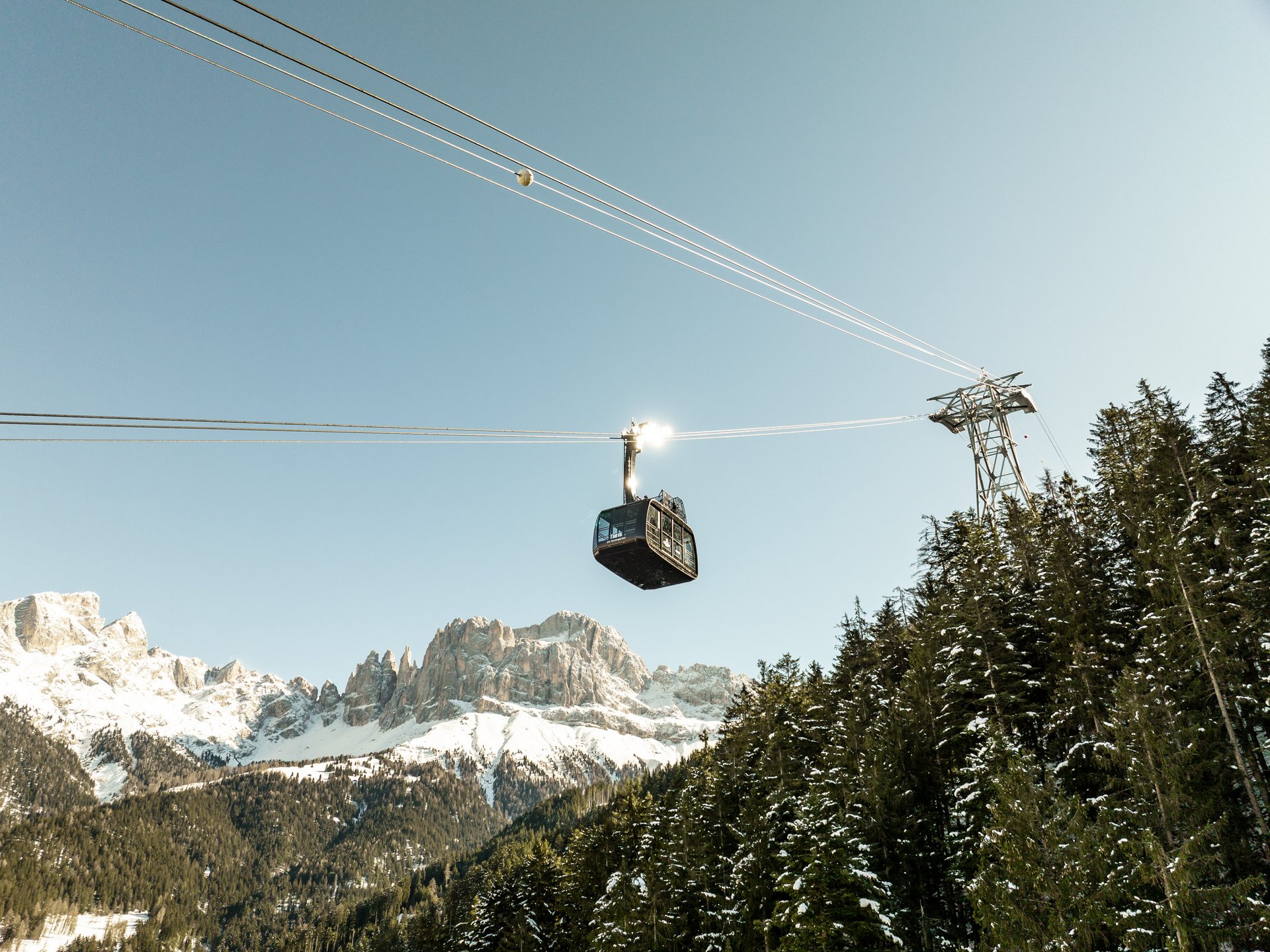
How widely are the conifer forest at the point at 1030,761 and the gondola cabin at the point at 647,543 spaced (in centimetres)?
1170

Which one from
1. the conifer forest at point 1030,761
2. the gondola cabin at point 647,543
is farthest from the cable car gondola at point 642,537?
the conifer forest at point 1030,761

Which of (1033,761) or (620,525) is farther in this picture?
(620,525)

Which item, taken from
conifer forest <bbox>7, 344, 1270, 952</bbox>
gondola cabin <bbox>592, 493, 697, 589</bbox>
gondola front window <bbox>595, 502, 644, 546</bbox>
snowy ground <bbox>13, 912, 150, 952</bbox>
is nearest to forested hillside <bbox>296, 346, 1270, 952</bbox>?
conifer forest <bbox>7, 344, 1270, 952</bbox>

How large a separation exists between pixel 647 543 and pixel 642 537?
304 millimetres

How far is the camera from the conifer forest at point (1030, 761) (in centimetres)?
2262

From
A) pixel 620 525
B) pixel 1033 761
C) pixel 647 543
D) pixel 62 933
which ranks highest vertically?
pixel 620 525

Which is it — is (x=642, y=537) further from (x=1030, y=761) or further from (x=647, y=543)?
(x=1030, y=761)

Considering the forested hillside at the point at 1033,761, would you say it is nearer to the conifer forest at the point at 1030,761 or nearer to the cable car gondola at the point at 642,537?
the conifer forest at the point at 1030,761

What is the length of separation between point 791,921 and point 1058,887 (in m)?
9.93

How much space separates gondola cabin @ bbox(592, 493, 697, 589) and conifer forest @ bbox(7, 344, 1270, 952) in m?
11.7

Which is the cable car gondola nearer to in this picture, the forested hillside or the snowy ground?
the forested hillside

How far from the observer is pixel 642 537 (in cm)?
2678

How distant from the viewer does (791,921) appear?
2802cm

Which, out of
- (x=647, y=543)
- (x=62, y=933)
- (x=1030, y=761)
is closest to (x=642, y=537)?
(x=647, y=543)
